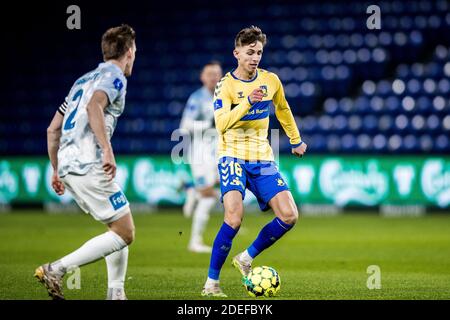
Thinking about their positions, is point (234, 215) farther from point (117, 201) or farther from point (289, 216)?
point (117, 201)

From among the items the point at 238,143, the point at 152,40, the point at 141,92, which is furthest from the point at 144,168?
the point at 238,143

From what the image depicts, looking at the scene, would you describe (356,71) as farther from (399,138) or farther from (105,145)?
(105,145)

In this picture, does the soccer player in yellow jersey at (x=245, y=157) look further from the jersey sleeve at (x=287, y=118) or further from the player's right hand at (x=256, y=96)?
the player's right hand at (x=256, y=96)

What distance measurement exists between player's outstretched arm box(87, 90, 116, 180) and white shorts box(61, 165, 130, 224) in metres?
0.14

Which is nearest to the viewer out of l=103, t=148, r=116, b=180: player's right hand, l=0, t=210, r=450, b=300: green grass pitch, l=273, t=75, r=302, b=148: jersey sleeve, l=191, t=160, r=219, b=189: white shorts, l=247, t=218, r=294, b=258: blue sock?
l=103, t=148, r=116, b=180: player's right hand

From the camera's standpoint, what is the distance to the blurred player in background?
465 inches

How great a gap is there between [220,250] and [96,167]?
4.83 ft

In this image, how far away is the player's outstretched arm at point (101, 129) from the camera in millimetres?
6227

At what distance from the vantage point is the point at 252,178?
762 cm

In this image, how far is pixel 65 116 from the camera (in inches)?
261

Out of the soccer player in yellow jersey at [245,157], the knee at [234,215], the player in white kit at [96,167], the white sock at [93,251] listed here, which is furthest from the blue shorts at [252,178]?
the white sock at [93,251]

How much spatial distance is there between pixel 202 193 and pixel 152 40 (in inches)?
501

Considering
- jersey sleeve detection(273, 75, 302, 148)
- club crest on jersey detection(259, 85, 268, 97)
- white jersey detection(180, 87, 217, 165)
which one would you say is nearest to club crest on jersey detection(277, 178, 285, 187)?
jersey sleeve detection(273, 75, 302, 148)

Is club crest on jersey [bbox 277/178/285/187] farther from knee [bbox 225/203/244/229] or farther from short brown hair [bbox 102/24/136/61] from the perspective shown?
short brown hair [bbox 102/24/136/61]
